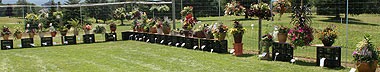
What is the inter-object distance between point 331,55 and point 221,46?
9.79 feet

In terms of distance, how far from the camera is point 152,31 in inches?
452

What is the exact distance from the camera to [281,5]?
746 centimetres

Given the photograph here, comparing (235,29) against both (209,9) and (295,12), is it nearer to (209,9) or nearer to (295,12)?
(295,12)

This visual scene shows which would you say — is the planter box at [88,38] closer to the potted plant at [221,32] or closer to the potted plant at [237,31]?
the potted plant at [221,32]

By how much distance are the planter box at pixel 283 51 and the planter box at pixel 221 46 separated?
5.02 ft

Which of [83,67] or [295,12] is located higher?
[295,12]

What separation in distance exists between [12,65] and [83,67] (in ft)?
5.69

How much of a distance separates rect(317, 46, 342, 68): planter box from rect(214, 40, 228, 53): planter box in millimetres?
2633

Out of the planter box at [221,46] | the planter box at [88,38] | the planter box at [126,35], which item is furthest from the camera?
the planter box at [126,35]

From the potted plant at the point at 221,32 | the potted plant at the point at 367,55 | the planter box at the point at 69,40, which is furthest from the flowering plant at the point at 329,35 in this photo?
the planter box at the point at 69,40

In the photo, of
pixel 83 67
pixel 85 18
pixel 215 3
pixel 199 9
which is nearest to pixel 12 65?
pixel 83 67

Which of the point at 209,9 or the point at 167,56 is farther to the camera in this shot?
the point at 209,9

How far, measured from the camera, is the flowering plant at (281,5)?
7.35 metres

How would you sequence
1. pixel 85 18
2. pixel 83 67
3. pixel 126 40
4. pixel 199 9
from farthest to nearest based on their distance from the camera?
pixel 85 18, pixel 199 9, pixel 126 40, pixel 83 67
